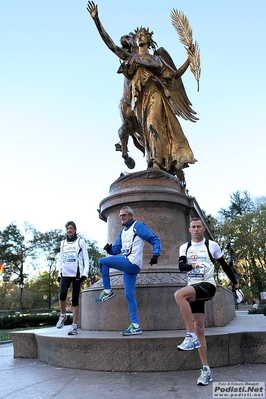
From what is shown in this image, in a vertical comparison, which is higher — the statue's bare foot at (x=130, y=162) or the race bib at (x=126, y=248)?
the statue's bare foot at (x=130, y=162)

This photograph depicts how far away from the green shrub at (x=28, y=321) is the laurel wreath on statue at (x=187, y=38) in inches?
752

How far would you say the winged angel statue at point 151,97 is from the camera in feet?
29.9

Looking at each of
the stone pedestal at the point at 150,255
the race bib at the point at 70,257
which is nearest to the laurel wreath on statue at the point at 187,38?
the stone pedestal at the point at 150,255

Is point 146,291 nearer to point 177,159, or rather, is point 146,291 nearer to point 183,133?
point 177,159

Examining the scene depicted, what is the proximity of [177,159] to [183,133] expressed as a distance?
0.79m

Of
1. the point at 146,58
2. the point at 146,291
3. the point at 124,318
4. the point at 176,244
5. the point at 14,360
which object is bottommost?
the point at 14,360

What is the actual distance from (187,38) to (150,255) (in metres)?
6.47

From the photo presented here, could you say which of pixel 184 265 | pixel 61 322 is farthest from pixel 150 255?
pixel 184 265

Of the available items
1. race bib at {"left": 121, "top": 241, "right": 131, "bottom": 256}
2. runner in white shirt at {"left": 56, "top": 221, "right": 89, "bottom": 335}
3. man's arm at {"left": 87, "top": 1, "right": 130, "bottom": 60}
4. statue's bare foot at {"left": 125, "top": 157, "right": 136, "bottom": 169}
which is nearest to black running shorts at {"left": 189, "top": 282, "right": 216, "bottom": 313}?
race bib at {"left": 121, "top": 241, "right": 131, "bottom": 256}

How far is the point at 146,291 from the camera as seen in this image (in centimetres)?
590

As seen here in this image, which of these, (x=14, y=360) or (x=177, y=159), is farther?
(x=177, y=159)

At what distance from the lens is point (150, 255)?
7035mm

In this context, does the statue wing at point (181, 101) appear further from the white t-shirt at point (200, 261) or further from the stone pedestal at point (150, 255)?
the white t-shirt at point (200, 261)

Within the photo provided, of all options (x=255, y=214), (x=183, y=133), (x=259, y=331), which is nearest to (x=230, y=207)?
(x=255, y=214)
